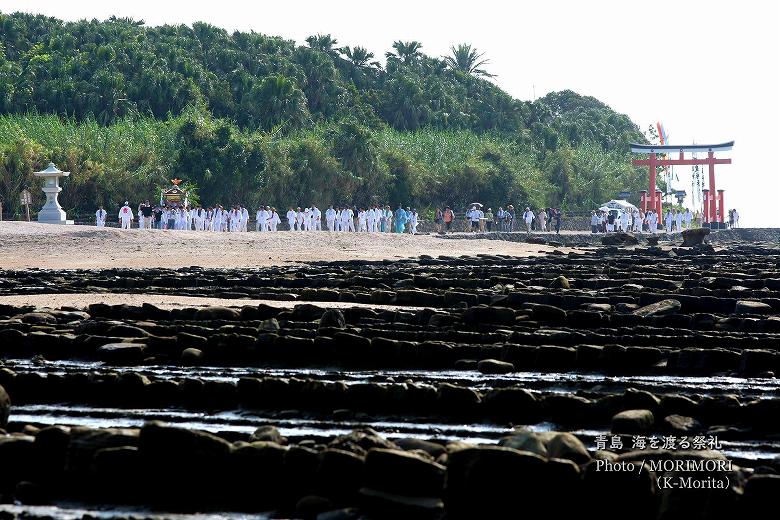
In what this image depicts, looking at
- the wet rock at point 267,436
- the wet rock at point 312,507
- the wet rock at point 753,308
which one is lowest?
the wet rock at point 312,507

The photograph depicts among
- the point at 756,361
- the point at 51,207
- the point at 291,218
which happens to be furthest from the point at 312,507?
the point at 291,218

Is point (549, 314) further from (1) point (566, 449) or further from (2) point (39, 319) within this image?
(1) point (566, 449)

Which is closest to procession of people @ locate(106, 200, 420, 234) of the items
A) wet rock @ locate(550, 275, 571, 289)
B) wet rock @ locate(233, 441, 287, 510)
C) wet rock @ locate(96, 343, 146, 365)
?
wet rock @ locate(550, 275, 571, 289)

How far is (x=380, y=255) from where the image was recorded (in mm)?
39531

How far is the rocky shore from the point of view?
6555 mm

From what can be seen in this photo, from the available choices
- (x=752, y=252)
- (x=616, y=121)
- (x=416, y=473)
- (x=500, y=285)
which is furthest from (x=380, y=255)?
(x=616, y=121)

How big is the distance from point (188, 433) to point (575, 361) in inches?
216

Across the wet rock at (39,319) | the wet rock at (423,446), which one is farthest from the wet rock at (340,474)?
the wet rock at (39,319)

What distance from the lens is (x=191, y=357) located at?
12422 millimetres

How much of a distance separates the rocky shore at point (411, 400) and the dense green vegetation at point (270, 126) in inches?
1473

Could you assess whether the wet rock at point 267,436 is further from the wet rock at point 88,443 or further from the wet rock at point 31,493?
the wet rock at point 31,493

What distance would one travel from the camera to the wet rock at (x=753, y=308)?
16500 millimetres

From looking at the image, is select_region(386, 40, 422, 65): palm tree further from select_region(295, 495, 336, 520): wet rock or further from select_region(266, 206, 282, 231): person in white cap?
select_region(295, 495, 336, 520): wet rock

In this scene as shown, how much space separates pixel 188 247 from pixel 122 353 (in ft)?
87.8
